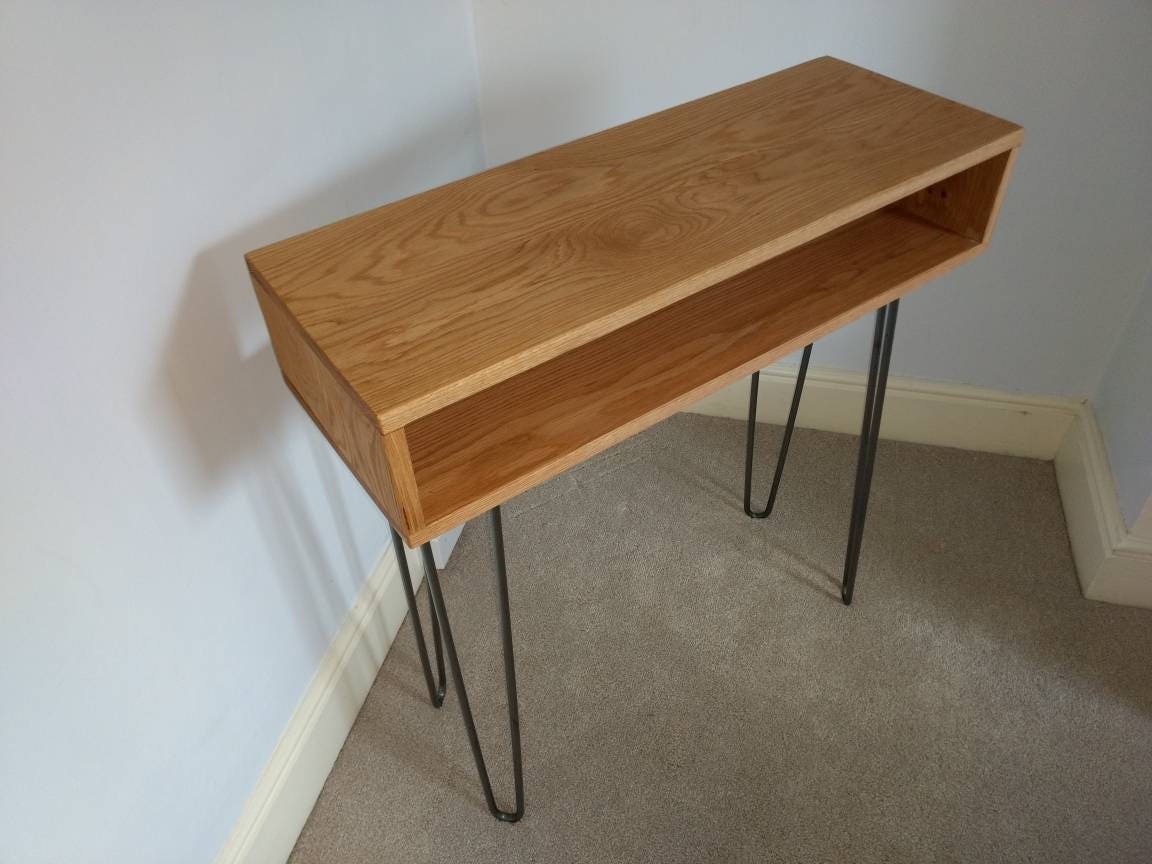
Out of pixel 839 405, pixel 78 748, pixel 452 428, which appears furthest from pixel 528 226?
pixel 839 405

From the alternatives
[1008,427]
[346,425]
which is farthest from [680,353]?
[1008,427]

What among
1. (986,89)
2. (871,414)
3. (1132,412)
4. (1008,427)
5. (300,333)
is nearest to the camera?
(300,333)

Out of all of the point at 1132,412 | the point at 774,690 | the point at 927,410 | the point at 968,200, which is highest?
the point at 968,200

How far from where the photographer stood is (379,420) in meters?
0.81

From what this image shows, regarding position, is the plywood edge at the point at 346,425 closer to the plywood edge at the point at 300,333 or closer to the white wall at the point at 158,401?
the plywood edge at the point at 300,333

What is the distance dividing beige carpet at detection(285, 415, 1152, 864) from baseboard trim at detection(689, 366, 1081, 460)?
0.06 meters

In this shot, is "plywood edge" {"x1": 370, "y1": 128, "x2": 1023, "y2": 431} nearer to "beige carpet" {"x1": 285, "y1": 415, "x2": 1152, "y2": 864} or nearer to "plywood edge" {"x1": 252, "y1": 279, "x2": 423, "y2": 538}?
"plywood edge" {"x1": 252, "y1": 279, "x2": 423, "y2": 538}

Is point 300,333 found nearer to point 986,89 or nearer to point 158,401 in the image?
point 158,401

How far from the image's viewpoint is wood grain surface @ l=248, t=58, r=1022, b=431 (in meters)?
0.89

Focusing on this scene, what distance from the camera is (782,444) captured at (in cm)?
188

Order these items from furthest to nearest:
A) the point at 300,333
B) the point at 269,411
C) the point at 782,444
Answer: the point at 782,444 → the point at 269,411 → the point at 300,333

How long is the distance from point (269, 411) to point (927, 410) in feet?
4.60

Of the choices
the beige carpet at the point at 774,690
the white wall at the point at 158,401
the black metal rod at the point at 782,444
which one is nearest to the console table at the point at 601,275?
the white wall at the point at 158,401

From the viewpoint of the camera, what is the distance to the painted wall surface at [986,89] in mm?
1539
